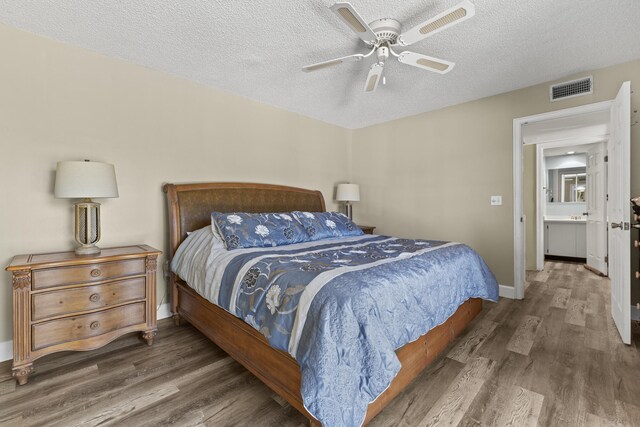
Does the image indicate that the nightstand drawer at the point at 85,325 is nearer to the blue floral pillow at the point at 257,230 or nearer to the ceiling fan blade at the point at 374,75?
the blue floral pillow at the point at 257,230

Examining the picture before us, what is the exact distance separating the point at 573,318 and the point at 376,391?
2.64 metres

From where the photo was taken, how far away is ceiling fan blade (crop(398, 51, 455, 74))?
6.93ft

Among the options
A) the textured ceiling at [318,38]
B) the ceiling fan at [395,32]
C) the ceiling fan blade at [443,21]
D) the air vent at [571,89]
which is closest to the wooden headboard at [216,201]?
the textured ceiling at [318,38]

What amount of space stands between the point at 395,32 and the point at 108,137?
8.35 ft

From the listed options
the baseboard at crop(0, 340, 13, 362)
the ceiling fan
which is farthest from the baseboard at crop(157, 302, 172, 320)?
the ceiling fan

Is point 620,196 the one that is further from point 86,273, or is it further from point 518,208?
point 86,273

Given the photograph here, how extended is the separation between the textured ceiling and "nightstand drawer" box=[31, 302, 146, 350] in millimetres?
2108

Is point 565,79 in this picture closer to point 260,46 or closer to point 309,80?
point 309,80

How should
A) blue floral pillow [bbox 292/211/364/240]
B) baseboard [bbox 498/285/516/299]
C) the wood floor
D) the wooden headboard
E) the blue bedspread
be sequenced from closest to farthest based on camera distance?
the blue bedspread
the wood floor
the wooden headboard
blue floral pillow [bbox 292/211/364/240]
baseboard [bbox 498/285/516/299]

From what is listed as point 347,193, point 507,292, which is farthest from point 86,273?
point 507,292

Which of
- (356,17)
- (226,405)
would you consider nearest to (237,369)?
(226,405)

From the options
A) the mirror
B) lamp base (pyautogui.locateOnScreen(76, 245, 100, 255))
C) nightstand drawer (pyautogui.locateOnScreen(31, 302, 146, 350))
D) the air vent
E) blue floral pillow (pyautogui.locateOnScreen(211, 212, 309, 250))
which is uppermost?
the air vent

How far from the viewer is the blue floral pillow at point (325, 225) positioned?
122 inches

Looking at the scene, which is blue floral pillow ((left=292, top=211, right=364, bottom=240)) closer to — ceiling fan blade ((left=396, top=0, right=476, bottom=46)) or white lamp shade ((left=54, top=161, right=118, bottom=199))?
white lamp shade ((left=54, top=161, right=118, bottom=199))
